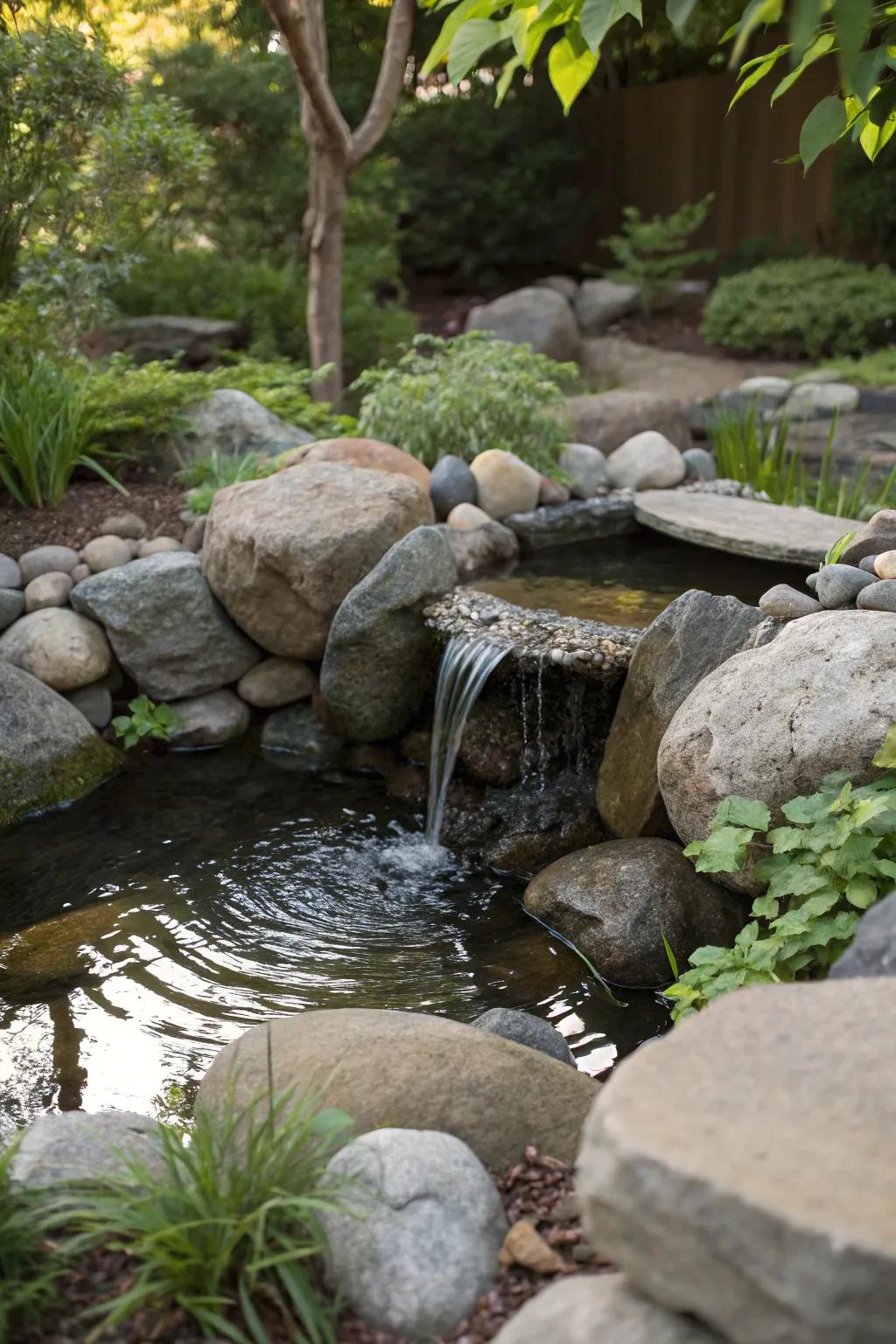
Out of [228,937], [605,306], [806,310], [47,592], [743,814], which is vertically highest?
[605,306]

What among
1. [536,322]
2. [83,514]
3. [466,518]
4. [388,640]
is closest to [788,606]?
[388,640]

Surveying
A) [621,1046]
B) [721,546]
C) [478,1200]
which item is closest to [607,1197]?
[478,1200]

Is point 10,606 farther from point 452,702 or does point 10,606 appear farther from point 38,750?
point 452,702

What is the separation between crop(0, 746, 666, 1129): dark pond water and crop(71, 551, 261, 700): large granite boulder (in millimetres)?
621

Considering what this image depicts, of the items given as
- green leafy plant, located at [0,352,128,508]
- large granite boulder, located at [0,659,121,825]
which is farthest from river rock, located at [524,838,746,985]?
green leafy plant, located at [0,352,128,508]

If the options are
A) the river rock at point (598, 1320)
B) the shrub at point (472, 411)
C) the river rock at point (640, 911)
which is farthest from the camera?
the shrub at point (472, 411)

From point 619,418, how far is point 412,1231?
22.9ft

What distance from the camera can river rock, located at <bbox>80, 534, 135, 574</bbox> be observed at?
21.0 ft

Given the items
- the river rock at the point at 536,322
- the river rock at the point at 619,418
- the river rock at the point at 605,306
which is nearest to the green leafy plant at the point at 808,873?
the river rock at the point at 619,418

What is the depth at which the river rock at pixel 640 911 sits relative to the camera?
13.7 feet

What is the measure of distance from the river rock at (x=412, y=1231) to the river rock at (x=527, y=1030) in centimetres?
104

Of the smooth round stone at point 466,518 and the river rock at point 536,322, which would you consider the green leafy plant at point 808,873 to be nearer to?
the smooth round stone at point 466,518

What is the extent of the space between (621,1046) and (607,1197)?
2096mm

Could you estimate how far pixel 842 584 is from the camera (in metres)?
4.38
